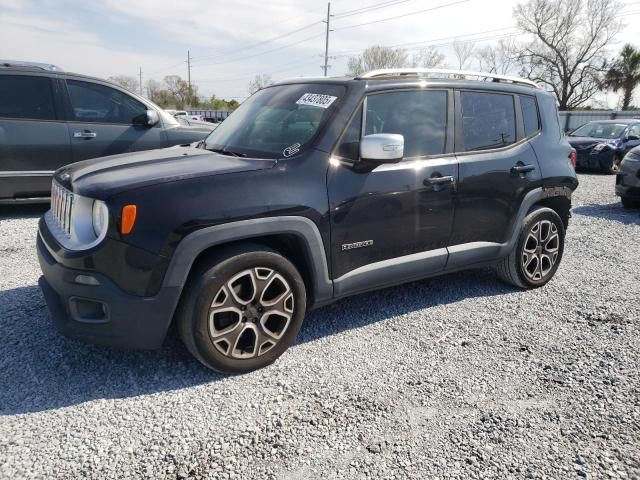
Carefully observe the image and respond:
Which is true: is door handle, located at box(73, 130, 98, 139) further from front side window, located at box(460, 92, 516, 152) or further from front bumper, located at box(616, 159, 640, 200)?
front bumper, located at box(616, 159, 640, 200)

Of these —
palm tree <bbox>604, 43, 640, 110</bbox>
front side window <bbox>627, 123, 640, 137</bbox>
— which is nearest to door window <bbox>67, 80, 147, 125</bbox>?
front side window <bbox>627, 123, 640, 137</bbox>

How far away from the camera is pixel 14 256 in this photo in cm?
473

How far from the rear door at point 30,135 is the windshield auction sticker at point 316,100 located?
4147mm

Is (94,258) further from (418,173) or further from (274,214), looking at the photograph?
(418,173)

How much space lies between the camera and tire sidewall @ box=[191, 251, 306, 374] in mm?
2600

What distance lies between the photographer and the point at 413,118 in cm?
341

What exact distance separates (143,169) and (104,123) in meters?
4.18

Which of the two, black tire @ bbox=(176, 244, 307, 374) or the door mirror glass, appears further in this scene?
the door mirror glass

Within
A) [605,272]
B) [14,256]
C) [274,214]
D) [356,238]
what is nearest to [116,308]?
[274,214]

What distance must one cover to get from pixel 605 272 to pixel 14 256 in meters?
5.94

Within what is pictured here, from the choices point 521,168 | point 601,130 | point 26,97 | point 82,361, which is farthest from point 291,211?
point 601,130

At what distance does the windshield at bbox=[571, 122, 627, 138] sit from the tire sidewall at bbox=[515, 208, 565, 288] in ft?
36.9

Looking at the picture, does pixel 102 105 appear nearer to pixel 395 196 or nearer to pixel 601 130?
pixel 395 196

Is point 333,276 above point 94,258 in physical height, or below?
below
